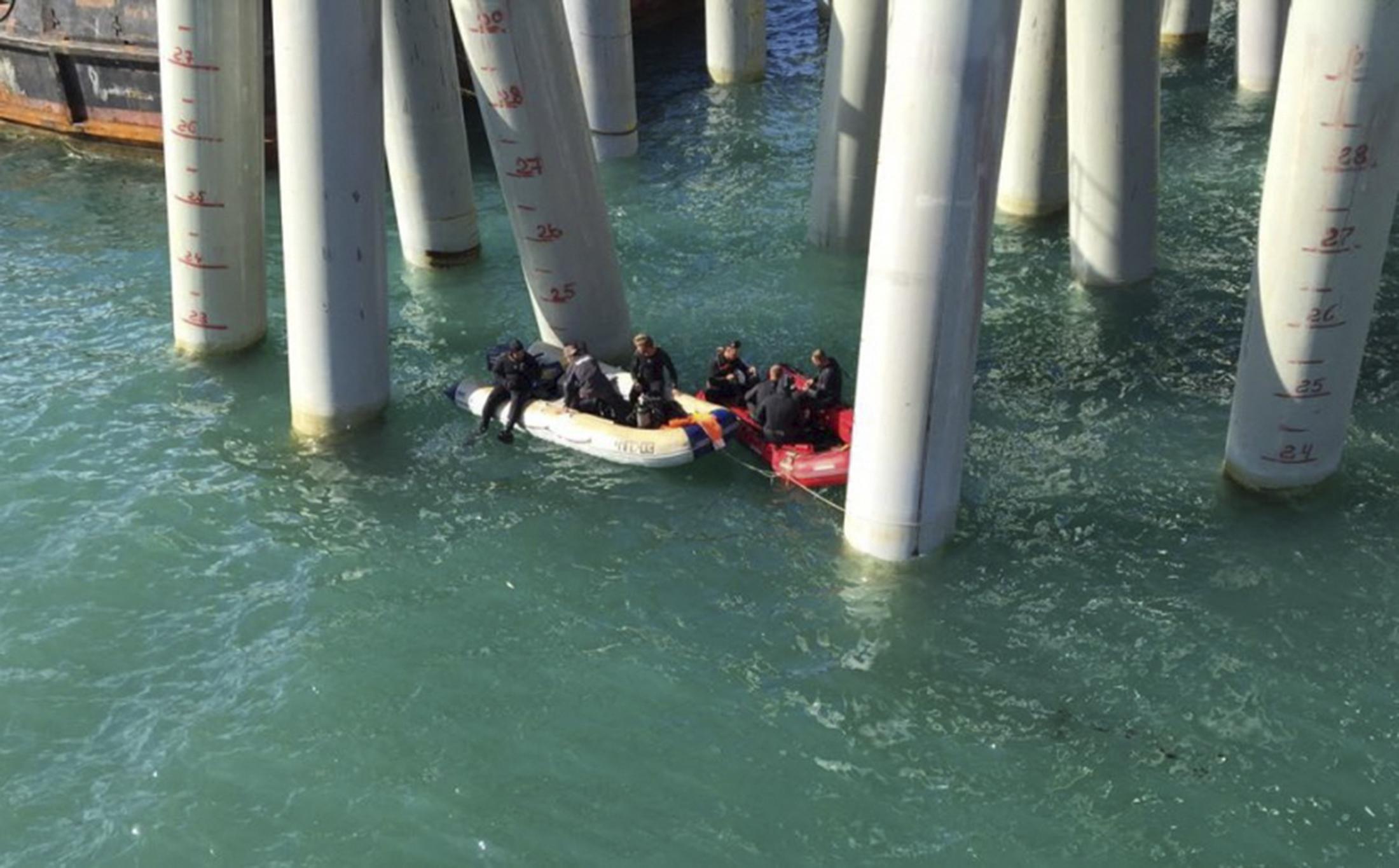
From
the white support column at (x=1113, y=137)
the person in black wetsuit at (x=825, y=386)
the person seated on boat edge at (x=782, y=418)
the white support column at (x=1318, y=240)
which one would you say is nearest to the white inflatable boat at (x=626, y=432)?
the person seated on boat edge at (x=782, y=418)

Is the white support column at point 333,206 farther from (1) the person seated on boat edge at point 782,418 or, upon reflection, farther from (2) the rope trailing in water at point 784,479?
(1) the person seated on boat edge at point 782,418

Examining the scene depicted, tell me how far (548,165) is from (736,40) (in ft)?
57.2

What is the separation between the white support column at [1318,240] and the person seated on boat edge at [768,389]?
208 inches

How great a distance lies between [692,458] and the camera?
19.3 m

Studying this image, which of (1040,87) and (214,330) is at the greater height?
(1040,87)

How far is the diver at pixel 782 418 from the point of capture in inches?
764

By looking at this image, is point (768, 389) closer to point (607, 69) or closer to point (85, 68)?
point (607, 69)

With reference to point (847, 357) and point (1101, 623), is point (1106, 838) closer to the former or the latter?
point (1101, 623)

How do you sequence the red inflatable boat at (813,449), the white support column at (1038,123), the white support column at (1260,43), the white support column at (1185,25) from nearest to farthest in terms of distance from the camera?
the red inflatable boat at (813,449), the white support column at (1038,123), the white support column at (1260,43), the white support column at (1185,25)

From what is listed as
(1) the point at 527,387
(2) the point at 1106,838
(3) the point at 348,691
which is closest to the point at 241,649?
(3) the point at 348,691

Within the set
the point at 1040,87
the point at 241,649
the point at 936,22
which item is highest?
the point at 936,22

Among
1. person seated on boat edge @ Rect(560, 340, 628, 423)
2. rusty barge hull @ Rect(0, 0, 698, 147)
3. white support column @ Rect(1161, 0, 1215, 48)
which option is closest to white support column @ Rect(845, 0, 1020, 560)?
person seated on boat edge @ Rect(560, 340, 628, 423)

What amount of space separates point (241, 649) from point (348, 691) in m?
1.42

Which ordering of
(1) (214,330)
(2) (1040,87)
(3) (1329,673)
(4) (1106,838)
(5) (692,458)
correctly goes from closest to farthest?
(4) (1106,838)
(3) (1329,673)
(5) (692,458)
(1) (214,330)
(2) (1040,87)
